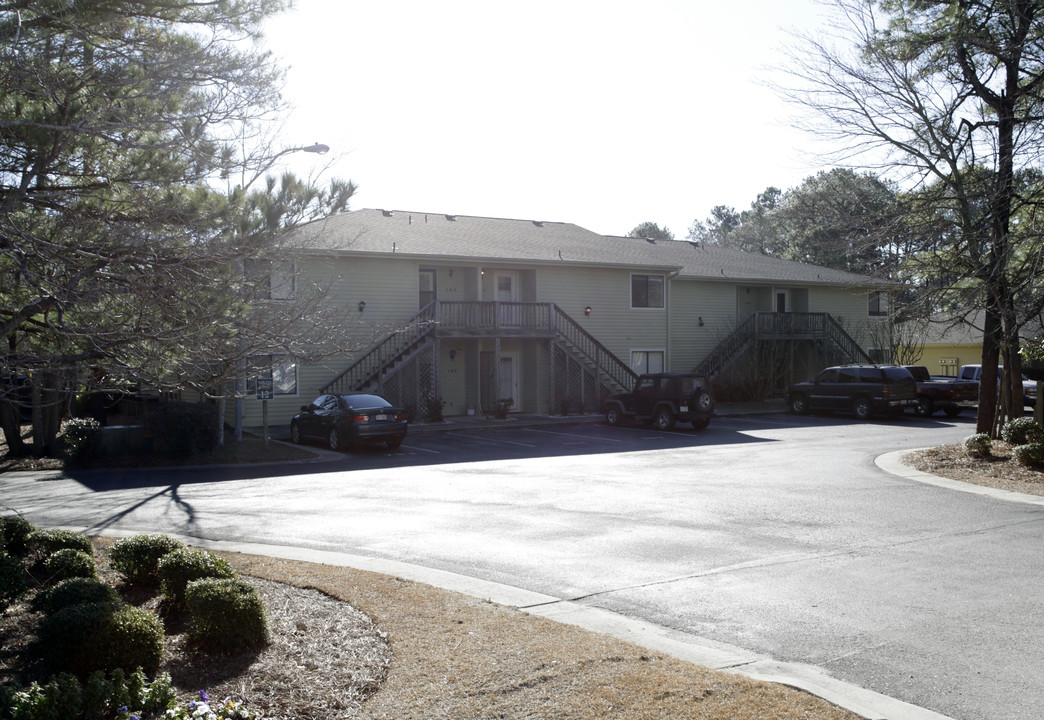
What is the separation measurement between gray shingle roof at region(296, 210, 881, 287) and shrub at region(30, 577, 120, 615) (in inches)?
738

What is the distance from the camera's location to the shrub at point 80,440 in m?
17.9

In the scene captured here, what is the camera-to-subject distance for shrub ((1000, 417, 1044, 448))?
16742mm

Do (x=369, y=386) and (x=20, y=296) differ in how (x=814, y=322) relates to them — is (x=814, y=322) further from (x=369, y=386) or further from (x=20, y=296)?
(x=20, y=296)

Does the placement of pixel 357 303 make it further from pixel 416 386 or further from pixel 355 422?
pixel 355 422

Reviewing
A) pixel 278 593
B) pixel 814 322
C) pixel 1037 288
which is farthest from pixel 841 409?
pixel 278 593

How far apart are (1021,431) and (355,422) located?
14.1 metres

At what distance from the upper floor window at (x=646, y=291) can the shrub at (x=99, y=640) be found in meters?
28.0

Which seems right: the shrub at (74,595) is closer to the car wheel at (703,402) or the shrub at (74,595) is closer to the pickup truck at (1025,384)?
the car wheel at (703,402)

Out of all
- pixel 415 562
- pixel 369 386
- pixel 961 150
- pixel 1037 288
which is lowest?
pixel 415 562

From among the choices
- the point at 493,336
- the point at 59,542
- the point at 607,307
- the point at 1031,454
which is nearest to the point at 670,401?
the point at 493,336

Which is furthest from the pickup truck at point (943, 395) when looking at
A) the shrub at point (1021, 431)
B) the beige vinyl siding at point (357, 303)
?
the beige vinyl siding at point (357, 303)

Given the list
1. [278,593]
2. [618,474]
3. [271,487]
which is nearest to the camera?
[278,593]

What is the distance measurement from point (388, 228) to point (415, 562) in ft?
72.0

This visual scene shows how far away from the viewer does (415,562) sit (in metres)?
9.00
